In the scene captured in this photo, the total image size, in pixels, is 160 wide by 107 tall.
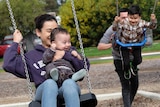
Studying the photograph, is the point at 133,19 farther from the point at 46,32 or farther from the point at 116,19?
the point at 46,32

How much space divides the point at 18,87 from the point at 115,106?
5.45m

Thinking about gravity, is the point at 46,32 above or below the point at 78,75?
above

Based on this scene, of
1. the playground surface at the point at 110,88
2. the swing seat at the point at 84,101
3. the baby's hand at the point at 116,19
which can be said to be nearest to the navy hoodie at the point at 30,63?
the swing seat at the point at 84,101

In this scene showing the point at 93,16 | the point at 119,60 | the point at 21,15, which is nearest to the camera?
the point at 119,60

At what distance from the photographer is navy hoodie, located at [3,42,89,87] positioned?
343cm

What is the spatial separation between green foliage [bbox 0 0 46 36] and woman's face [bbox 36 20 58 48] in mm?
24897

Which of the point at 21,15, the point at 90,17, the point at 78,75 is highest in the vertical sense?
the point at 78,75

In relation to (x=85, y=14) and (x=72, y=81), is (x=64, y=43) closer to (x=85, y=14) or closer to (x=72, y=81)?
(x=72, y=81)

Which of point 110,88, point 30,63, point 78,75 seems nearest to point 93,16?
point 110,88

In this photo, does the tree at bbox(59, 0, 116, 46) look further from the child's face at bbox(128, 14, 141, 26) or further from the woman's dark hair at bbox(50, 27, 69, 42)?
the woman's dark hair at bbox(50, 27, 69, 42)

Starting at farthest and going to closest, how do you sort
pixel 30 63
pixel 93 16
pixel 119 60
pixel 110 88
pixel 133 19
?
pixel 93 16 → pixel 110 88 → pixel 119 60 → pixel 133 19 → pixel 30 63

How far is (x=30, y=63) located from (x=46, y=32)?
323 mm

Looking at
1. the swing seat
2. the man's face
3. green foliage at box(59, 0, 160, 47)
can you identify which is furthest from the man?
green foliage at box(59, 0, 160, 47)

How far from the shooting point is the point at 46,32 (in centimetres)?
367
